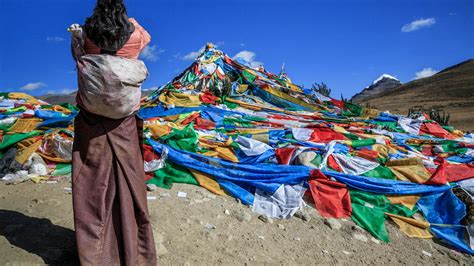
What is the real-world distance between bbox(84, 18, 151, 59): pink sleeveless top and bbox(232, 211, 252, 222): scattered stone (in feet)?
5.99

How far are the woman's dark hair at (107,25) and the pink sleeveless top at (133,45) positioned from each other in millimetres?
36

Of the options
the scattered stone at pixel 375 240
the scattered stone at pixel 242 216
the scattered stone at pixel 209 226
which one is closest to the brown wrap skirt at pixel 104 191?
the scattered stone at pixel 209 226

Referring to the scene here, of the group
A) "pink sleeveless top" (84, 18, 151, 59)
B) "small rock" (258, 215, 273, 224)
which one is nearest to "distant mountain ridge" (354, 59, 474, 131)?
"small rock" (258, 215, 273, 224)

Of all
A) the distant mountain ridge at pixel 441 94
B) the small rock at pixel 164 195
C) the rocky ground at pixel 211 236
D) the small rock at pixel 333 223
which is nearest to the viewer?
the rocky ground at pixel 211 236

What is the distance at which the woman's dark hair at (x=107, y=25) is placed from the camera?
5.74 feet

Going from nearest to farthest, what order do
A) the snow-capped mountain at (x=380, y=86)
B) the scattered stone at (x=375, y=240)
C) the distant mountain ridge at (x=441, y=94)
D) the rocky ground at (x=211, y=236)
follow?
the rocky ground at (x=211, y=236)
the scattered stone at (x=375, y=240)
the distant mountain ridge at (x=441, y=94)
the snow-capped mountain at (x=380, y=86)

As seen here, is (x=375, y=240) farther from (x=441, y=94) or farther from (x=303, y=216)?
(x=441, y=94)

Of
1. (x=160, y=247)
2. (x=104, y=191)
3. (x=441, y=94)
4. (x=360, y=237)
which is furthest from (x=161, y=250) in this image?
(x=441, y=94)

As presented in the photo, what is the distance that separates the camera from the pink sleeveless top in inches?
71.4

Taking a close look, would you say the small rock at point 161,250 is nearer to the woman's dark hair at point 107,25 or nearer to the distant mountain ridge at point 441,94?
the woman's dark hair at point 107,25

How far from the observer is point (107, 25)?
1.75m

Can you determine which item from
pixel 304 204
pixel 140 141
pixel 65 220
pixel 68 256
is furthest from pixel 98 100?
pixel 304 204

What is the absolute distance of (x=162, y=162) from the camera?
381 cm

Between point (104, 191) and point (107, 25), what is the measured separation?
897 mm
